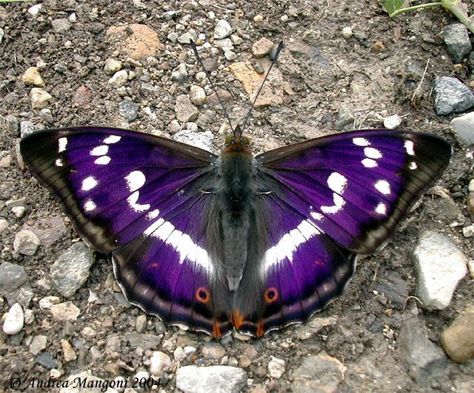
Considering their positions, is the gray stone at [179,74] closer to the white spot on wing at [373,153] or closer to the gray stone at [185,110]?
the gray stone at [185,110]

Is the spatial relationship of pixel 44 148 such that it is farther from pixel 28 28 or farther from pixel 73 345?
pixel 28 28

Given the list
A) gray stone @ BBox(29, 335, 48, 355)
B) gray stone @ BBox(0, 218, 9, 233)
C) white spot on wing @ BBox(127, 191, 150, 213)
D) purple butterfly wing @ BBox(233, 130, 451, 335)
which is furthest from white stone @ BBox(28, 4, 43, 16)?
gray stone @ BBox(29, 335, 48, 355)

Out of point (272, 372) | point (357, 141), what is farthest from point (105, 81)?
point (272, 372)

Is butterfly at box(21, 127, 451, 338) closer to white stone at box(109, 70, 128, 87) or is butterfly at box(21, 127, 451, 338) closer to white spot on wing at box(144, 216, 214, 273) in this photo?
white spot on wing at box(144, 216, 214, 273)

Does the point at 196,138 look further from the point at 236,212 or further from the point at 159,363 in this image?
the point at 159,363

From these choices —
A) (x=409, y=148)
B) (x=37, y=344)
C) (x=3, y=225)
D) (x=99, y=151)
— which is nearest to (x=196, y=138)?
(x=99, y=151)

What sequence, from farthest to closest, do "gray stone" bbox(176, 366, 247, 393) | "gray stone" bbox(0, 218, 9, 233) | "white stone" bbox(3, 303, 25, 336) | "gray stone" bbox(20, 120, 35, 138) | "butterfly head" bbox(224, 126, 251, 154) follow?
"gray stone" bbox(20, 120, 35, 138) → "gray stone" bbox(0, 218, 9, 233) → "butterfly head" bbox(224, 126, 251, 154) → "white stone" bbox(3, 303, 25, 336) → "gray stone" bbox(176, 366, 247, 393)

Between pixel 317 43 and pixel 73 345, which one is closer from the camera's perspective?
pixel 73 345
